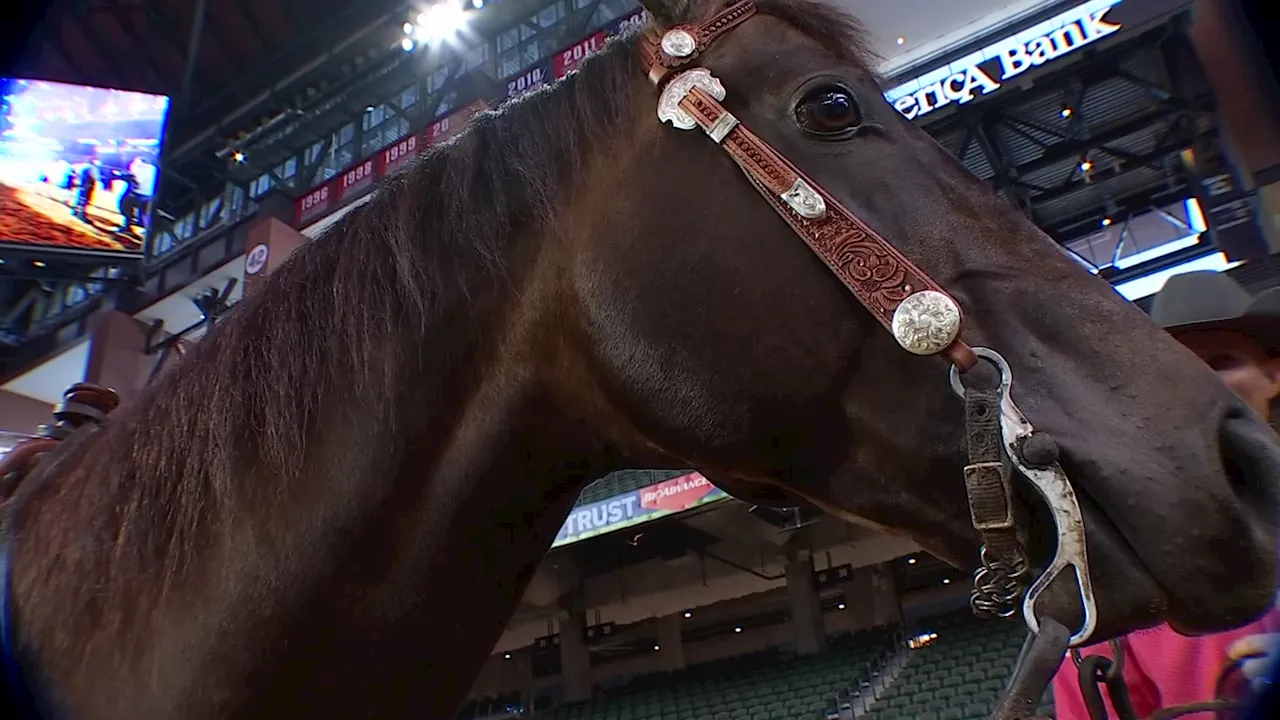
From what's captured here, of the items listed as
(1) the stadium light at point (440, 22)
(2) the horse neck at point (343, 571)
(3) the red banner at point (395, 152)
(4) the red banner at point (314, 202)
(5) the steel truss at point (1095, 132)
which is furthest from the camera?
(4) the red banner at point (314, 202)

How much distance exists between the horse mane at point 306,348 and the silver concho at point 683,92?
0.06m

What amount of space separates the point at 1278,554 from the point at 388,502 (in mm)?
980

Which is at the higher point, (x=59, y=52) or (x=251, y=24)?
(x=251, y=24)

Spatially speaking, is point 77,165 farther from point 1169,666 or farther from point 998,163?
point 998,163

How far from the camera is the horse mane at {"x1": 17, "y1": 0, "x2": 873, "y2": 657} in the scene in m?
1.11

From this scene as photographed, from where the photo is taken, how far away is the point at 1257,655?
3.19 ft

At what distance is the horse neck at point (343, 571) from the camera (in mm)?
1039

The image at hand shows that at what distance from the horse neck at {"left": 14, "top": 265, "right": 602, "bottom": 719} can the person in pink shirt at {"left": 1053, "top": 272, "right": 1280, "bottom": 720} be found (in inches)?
41.8

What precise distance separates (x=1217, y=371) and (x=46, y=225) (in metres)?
8.77

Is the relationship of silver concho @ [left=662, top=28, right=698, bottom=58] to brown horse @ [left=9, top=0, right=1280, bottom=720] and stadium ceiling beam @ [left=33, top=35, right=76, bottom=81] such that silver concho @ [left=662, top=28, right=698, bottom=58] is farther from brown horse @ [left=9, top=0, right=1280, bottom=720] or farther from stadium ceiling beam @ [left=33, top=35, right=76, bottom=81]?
stadium ceiling beam @ [left=33, top=35, right=76, bottom=81]

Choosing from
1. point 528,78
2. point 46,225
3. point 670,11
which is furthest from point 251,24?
point 670,11

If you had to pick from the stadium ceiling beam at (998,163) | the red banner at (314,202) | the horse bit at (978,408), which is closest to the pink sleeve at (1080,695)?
the horse bit at (978,408)

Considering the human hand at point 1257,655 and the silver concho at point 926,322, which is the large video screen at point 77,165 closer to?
the silver concho at point 926,322

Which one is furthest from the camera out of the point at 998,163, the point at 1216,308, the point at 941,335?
the point at 998,163
